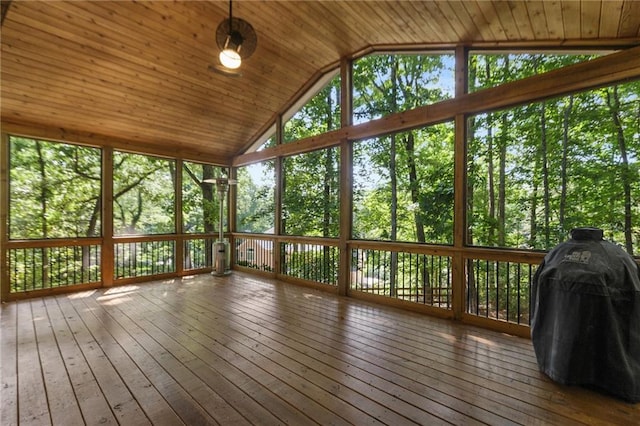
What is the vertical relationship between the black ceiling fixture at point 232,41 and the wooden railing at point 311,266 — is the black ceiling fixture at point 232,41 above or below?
above

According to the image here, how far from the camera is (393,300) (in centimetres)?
402

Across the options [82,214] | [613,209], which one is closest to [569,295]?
[613,209]

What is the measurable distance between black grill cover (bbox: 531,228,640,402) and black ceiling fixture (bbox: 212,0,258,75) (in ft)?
10.9

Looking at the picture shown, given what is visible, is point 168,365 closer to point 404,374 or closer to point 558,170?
point 404,374

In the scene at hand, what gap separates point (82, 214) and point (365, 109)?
20.5 feet

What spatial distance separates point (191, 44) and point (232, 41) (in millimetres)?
1706

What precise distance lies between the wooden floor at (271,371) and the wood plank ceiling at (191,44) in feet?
9.91

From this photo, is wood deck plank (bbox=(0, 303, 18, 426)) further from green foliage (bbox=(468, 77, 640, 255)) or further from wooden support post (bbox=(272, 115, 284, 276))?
green foliage (bbox=(468, 77, 640, 255))

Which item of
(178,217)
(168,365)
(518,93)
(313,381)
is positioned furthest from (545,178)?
(178,217)

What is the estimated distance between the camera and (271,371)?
227cm

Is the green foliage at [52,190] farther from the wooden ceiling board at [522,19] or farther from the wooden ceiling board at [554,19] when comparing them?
the wooden ceiling board at [554,19]

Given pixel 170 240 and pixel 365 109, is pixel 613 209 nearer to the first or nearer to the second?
pixel 365 109

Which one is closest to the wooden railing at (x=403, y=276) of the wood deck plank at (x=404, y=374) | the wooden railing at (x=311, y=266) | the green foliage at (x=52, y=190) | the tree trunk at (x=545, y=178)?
the wooden railing at (x=311, y=266)

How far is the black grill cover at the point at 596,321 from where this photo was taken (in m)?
1.95
